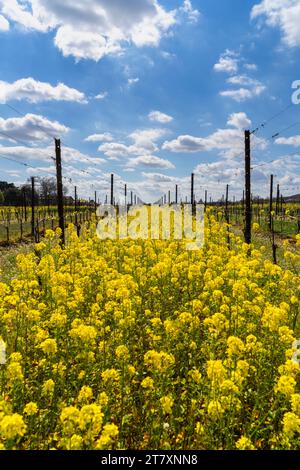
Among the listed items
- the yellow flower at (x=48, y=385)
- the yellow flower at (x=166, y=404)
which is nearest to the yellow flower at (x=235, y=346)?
the yellow flower at (x=166, y=404)

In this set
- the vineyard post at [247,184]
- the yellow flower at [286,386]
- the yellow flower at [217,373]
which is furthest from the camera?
the vineyard post at [247,184]

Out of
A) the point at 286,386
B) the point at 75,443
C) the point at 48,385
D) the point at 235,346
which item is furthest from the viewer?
the point at 235,346

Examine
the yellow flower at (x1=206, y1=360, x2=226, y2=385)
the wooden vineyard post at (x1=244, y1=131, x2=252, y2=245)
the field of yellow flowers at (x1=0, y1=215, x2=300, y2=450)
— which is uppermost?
the wooden vineyard post at (x1=244, y1=131, x2=252, y2=245)

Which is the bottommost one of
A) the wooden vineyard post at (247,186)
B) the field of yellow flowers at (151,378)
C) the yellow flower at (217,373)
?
the field of yellow flowers at (151,378)

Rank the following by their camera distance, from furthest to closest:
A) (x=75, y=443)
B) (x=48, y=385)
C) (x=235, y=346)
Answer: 1. (x=235, y=346)
2. (x=48, y=385)
3. (x=75, y=443)

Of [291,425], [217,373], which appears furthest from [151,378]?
[291,425]

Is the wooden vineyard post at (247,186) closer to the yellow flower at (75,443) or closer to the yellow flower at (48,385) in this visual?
the yellow flower at (48,385)

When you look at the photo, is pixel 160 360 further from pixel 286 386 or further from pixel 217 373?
pixel 286 386

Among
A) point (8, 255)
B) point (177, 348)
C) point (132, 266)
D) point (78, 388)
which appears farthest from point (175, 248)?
point (8, 255)

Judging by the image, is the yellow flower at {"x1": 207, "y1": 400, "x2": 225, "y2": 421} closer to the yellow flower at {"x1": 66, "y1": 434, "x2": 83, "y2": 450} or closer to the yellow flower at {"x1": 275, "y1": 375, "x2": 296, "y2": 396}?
the yellow flower at {"x1": 275, "y1": 375, "x2": 296, "y2": 396}

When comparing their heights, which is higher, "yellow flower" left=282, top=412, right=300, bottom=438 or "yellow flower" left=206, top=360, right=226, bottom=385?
"yellow flower" left=206, top=360, right=226, bottom=385

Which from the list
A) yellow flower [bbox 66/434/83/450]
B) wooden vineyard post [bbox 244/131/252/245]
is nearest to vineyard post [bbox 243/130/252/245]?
wooden vineyard post [bbox 244/131/252/245]

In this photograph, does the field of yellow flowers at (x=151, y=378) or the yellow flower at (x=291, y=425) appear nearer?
the yellow flower at (x=291, y=425)
